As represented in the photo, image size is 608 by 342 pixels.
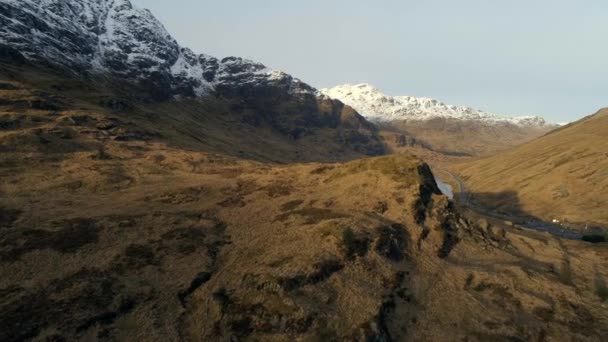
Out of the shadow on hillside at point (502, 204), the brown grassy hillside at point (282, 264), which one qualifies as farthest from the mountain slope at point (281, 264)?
the shadow on hillside at point (502, 204)

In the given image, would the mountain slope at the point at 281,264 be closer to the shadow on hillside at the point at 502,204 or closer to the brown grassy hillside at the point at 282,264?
the brown grassy hillside at the point at 282,264

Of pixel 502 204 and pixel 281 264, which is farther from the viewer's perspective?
pixel 502 204

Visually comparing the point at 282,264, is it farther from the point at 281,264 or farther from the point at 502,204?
the point at 502,204

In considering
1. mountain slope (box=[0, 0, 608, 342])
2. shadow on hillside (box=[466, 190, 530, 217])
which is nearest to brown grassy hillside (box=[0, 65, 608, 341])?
mountain slope (box=[0, 0, 608, 342])

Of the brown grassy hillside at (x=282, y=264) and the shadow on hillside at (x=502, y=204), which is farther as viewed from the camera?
the shadow on hillside at (x=502, y=204)

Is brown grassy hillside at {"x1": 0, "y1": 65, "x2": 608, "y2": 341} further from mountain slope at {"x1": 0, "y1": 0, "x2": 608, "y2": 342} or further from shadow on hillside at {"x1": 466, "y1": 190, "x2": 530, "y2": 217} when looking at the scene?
shadow on hillside at {"x1": 466, "y1": 190, "x2": 530, "y2": 217}

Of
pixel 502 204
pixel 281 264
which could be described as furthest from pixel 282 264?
pixel 502 204

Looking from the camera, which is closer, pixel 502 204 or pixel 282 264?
pixel 282 264

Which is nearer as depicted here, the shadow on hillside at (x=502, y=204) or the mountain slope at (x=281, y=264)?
the mountain slope at (x=281, y=264)

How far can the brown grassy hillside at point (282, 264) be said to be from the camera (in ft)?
167

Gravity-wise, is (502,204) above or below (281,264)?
below

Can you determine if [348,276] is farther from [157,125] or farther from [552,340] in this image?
[157,125]

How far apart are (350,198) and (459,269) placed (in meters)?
23.2

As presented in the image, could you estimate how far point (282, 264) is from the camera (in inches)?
A: 2359
